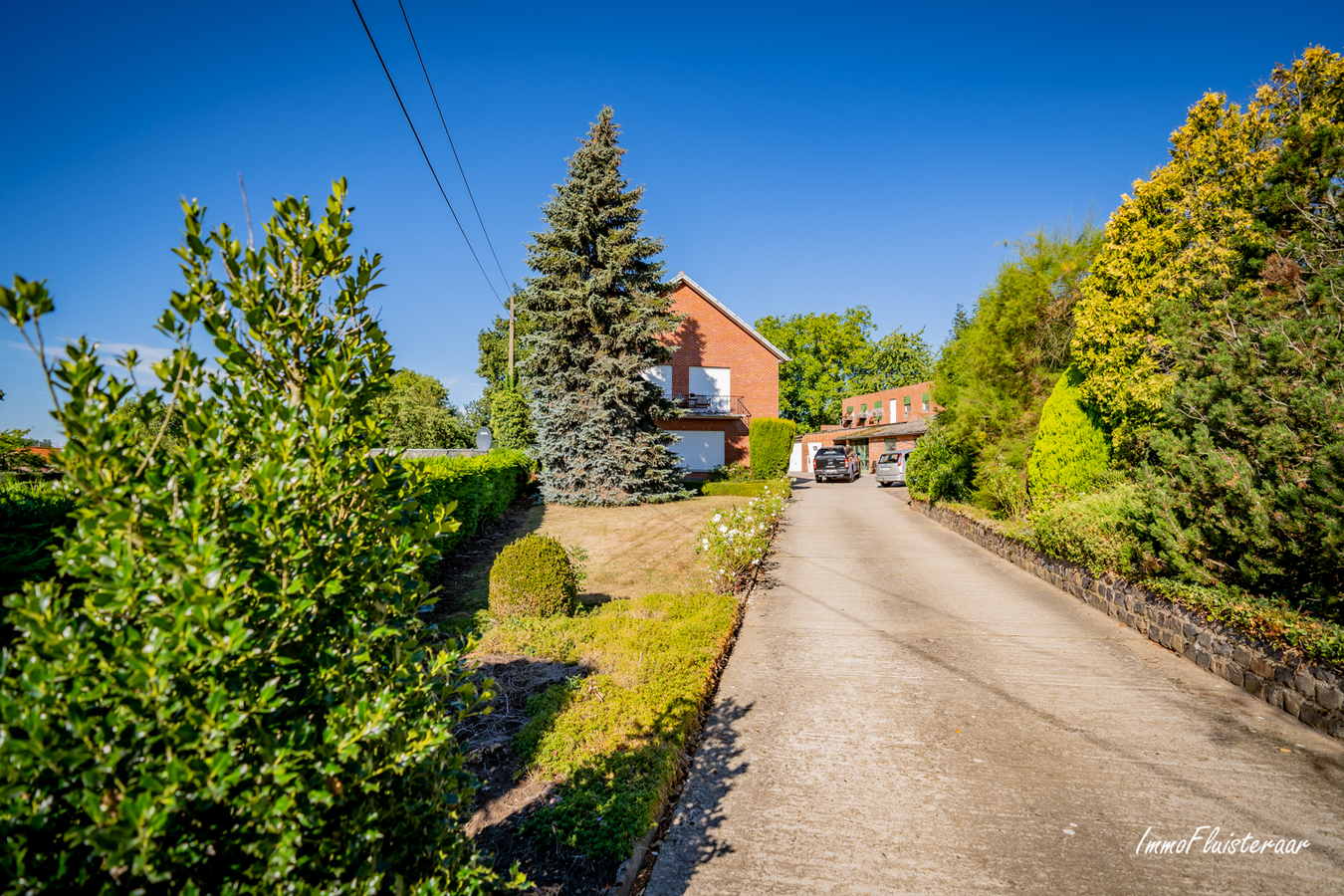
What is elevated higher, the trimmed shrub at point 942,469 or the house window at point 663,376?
the house window at point 663,376

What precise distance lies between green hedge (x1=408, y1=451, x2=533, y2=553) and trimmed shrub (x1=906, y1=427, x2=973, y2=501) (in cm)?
1179

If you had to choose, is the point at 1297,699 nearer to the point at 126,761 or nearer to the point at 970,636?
the point at 970,636

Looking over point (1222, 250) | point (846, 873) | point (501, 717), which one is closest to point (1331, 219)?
point (1222, 250)

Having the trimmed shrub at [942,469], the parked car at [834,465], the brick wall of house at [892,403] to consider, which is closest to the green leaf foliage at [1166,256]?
the trimmed shrub at [942,469]

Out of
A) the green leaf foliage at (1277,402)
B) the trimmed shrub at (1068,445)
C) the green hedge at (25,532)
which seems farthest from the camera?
the trimmed shrub at (1068,445)

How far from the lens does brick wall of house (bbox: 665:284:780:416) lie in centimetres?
2753

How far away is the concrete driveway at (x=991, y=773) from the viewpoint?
314 centimetres

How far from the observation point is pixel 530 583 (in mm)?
6668

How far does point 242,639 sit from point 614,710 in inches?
142

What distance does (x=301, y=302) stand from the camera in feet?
6.06

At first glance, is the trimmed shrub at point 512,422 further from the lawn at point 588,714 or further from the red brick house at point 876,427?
the red brick house at point 876,427

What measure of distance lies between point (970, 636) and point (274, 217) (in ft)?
24.1

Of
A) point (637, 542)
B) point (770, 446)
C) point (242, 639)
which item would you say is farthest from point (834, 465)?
point (242, 639)

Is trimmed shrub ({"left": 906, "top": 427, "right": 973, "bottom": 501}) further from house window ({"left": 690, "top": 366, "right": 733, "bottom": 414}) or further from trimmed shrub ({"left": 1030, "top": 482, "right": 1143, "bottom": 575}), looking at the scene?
house window ({"left": 690, "top": 366, "right": 733, "bottom": 414})
